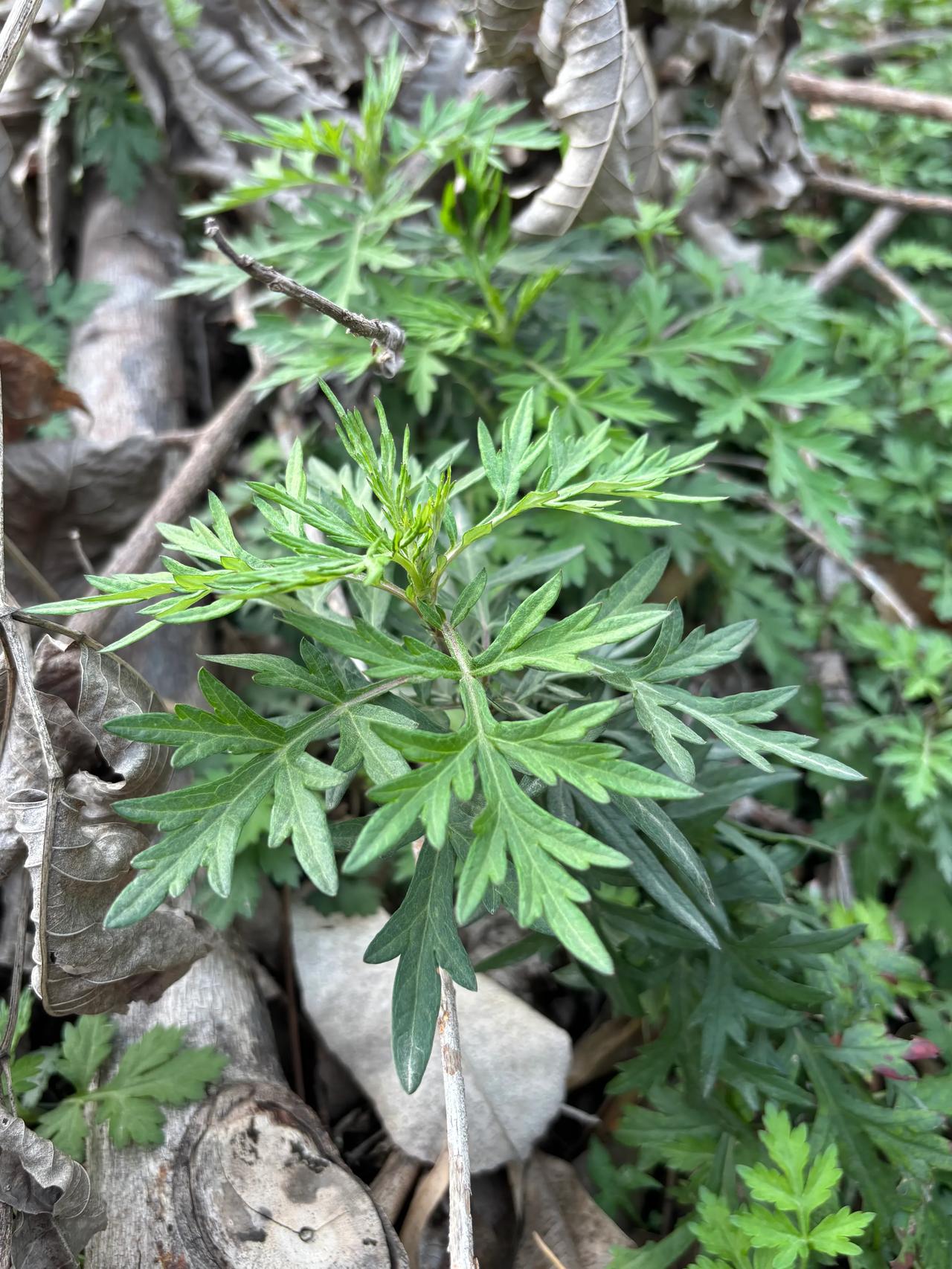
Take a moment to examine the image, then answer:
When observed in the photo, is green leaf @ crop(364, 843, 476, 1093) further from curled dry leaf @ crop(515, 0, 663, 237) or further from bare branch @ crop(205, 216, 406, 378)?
curled dry leaf @ crop(515, 0, 663, 237)

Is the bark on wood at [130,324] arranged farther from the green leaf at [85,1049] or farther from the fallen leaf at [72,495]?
the green leaf at [85,1049]

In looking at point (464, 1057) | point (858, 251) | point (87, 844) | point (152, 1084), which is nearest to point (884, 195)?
point (858, 251)

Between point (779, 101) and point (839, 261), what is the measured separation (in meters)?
0.59

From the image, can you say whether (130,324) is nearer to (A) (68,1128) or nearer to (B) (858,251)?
(A) (68,1128)

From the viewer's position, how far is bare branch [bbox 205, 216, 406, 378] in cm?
130

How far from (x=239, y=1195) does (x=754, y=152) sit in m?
3.16

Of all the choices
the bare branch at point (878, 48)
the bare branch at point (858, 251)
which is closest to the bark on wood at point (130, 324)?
the bare branch at point (858, 251)

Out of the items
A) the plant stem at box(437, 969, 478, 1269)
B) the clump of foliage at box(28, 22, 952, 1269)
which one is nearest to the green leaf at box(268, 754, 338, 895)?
the clump of foliage at box(28, 22, 952, 1269)

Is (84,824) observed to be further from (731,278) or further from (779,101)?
(779,101)

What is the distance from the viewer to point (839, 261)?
3148mm

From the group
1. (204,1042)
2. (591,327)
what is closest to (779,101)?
(591,327)

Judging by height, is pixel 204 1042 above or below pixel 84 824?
below

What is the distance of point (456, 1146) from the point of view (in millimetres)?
1237

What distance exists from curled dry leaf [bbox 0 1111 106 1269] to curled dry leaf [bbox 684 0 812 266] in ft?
9.47
